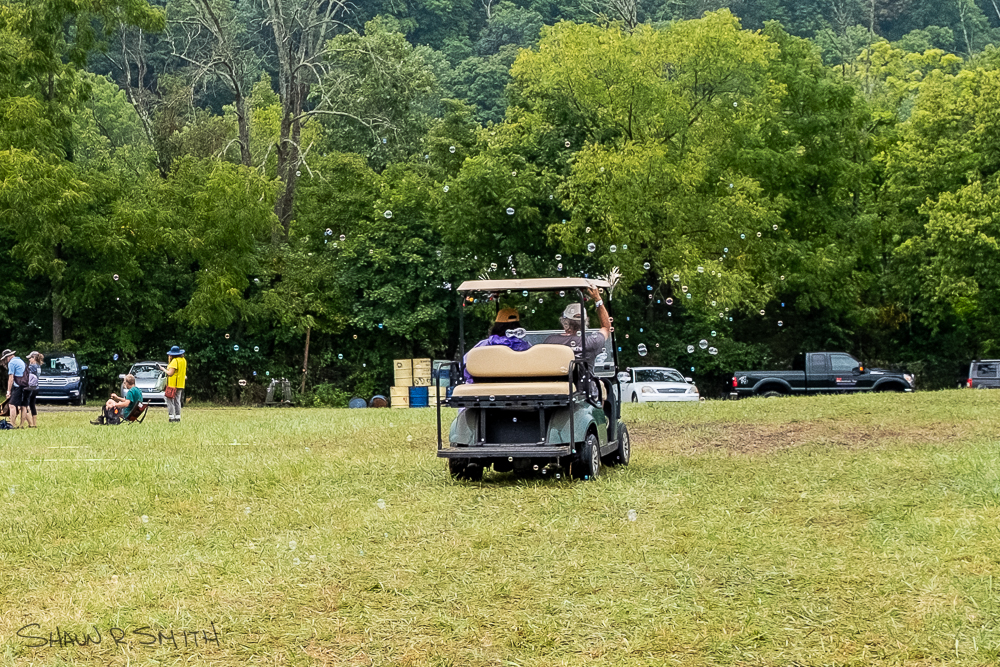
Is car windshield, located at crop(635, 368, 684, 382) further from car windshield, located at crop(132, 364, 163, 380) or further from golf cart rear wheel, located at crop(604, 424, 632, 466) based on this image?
golf cart rear wheel, located at crop(604, 424, 632, 466)

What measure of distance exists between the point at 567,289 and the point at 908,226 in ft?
106

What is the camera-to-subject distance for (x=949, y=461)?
1373cm

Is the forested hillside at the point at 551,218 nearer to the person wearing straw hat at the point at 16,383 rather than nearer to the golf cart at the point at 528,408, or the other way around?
the person wearing straw hat at the point at 16,383

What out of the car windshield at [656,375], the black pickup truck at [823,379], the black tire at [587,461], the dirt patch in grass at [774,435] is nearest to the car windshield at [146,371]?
the car windshield at [656,375]

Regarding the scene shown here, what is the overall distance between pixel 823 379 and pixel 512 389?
28276mm

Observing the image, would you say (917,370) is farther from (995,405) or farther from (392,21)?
(392,21)

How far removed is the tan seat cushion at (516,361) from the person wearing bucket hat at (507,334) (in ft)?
0.67

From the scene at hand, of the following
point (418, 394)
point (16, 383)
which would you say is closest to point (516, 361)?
point (16, 383)

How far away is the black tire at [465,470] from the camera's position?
13.0 metres

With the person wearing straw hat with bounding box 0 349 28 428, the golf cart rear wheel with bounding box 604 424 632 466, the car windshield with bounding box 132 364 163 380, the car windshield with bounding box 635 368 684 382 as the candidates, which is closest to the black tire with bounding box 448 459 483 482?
the golf cart rear wheel with bounding box 604 424 632 466

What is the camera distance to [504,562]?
8.42 metres

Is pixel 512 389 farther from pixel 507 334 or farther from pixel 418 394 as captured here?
pixel 418 394

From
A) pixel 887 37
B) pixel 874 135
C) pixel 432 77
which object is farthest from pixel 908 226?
pixel 887 37

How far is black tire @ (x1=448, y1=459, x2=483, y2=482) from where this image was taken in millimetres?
13031
